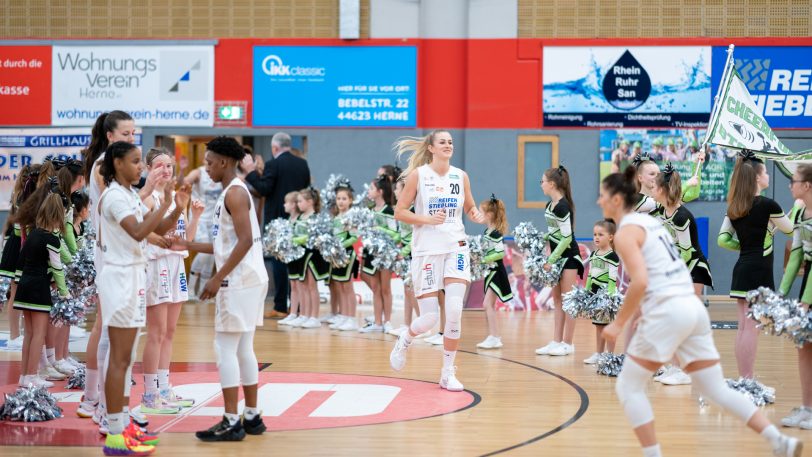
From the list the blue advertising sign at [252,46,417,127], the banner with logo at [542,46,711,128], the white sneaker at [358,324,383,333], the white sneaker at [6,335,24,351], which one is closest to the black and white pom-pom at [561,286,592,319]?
the white sneaker at [358,324,383,333]

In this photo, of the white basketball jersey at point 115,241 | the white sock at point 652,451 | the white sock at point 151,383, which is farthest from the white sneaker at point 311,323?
the white sock at point 652,451

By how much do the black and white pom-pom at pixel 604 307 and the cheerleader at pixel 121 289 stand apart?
4.38 meters

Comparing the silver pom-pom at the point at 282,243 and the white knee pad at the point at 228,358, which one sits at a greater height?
the silver pom-pom at the point at 282,243

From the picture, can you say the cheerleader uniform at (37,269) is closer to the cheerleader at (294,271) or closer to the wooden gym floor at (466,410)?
Result: the wooden gym floor at (466,410)

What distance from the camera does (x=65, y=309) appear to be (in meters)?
7.44

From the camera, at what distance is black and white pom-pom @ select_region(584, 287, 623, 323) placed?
8.73 m

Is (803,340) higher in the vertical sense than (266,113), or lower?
lower

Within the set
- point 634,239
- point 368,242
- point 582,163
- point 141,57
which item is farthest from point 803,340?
point 141,57

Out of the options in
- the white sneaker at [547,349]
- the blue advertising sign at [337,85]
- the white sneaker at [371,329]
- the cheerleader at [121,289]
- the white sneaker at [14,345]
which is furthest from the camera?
the blue advertising sign at [337,85]

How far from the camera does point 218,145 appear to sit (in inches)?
236

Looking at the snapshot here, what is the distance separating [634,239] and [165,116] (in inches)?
447

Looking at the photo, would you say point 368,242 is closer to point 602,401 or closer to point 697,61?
point 602,401

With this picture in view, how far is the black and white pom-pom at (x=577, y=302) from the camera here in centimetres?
886

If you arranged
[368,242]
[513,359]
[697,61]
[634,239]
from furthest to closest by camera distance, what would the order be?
1. [697,61]
2. [368,242]
3. [513,359]
4. [634,239]
